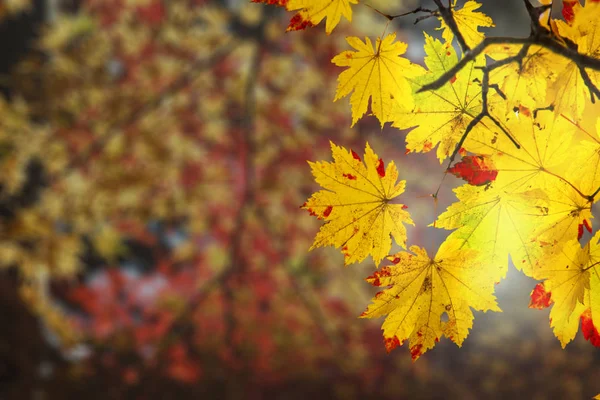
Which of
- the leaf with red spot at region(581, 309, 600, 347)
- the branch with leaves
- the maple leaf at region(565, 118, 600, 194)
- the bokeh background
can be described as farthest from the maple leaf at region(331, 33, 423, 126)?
the bokeh background

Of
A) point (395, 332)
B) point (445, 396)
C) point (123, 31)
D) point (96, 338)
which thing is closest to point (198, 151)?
point (123, 31)

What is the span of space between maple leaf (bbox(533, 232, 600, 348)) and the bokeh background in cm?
328

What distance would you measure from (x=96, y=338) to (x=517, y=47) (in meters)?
4.46

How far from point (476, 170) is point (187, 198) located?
4.15 meters

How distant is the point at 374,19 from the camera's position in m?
4.12

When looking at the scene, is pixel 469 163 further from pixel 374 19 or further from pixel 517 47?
pixel 374 19

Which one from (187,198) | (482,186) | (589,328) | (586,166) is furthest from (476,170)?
(187,198)

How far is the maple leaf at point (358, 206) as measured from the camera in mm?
718

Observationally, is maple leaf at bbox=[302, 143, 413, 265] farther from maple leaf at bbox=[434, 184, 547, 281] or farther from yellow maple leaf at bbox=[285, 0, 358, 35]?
yellow maple leaf at bbox=[285, 0, 358, 35]

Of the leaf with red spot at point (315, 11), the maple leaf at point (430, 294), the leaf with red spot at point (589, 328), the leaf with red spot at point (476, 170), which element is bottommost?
the leaf with red spot at point (589, 328)

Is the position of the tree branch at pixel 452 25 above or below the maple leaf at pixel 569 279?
above

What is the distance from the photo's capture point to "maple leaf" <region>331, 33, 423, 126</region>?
71 cm

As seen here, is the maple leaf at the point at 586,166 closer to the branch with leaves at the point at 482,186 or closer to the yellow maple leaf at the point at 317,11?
the branch with leaves at the point at 482,186

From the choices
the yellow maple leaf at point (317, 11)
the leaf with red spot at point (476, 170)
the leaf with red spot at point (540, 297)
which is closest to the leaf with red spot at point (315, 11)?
the yellow maple leaf at point (317, 11)
